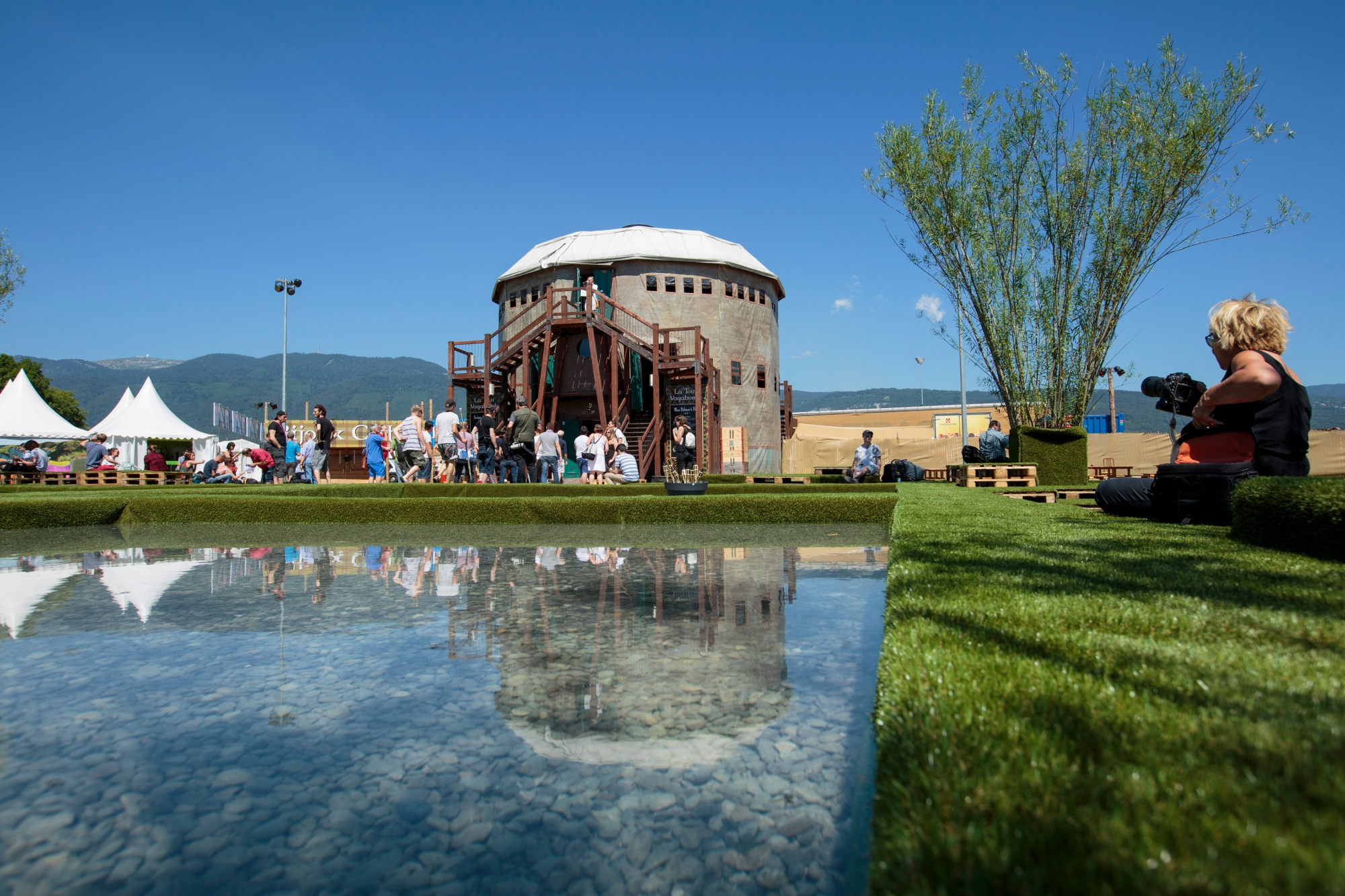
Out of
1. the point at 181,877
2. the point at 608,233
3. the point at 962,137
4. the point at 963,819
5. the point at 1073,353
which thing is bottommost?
the point at 181,877

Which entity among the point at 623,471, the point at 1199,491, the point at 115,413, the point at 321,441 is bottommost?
the point at 1199,491

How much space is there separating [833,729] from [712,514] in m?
8.51

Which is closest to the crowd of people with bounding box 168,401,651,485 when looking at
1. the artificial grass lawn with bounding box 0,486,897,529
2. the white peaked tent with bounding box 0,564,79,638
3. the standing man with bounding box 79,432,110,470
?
the artificial grass lawn with bounding box 0,486,897,529

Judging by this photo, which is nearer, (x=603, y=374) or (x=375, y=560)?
(x=375, y=560)

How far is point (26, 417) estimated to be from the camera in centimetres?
2639

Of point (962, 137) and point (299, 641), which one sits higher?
point (962, 137)

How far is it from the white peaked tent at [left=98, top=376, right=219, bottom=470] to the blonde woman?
32761 mm

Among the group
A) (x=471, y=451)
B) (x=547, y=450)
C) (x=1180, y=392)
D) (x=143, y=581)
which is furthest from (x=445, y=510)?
(x=1180, y=392)

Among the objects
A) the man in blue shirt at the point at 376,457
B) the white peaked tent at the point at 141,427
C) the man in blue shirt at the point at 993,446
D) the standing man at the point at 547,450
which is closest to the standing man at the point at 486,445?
the standing man at the point at 547,450

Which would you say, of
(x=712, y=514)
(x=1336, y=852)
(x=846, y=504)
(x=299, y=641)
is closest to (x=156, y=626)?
(x=299, y=641)

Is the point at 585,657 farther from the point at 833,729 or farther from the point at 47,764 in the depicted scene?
the point at 47,764

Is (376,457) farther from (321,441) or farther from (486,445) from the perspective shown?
(486,445)

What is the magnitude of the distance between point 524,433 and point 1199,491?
1323 centimetres

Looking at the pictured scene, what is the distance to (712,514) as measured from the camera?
10.9 meters
